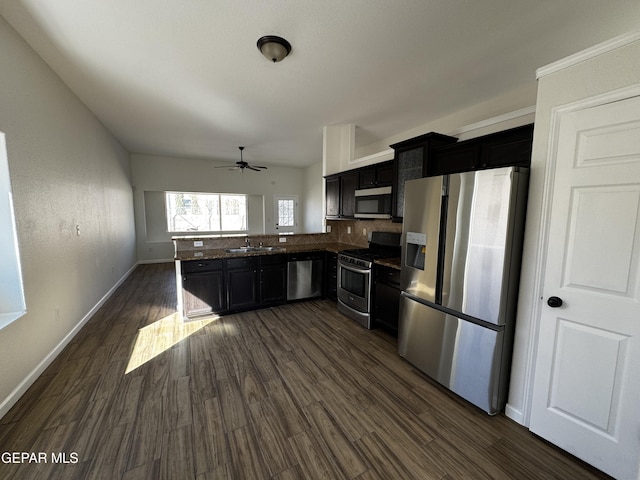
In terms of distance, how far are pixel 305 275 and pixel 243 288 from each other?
99 cm

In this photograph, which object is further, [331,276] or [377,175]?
[331,276]

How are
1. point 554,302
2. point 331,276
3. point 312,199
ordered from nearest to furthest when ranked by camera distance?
point 554,302, point 331,276, point 312,199

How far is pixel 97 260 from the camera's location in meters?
3.84

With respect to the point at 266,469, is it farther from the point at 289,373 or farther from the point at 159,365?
the point at 159,365

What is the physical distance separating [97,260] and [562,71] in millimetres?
5552

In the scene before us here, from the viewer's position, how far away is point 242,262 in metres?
3.71

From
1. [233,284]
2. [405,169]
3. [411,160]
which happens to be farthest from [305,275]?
[411,160]

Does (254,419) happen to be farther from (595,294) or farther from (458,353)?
(595,294)

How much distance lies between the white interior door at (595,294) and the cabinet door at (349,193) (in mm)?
2635

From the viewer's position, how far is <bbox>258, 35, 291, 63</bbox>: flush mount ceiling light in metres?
2.10

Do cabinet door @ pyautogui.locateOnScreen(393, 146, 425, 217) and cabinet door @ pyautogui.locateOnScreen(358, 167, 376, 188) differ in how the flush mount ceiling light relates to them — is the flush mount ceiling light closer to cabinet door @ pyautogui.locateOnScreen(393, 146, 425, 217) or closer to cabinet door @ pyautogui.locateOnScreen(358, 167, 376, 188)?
cabinet door @ pyautogui.locateOnScreen(393, 146, 425, 217)

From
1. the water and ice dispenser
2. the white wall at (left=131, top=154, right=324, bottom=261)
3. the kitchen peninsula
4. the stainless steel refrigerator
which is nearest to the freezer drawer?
the stainless steel refrigerator

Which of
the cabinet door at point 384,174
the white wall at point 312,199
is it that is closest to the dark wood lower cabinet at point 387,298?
the cabinet door at point 384,174

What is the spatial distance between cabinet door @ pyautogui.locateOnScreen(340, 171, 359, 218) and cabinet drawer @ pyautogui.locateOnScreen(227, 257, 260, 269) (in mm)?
1655
